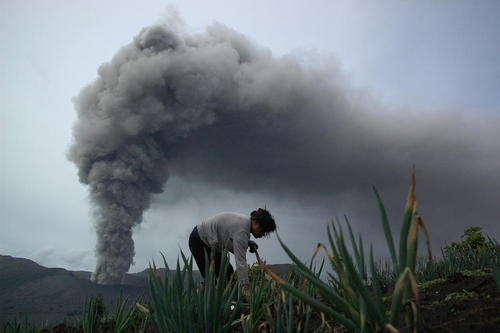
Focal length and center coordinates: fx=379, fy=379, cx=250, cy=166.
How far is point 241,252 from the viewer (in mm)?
3584

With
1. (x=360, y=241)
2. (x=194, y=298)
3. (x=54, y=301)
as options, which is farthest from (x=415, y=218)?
(x=54, y=301)

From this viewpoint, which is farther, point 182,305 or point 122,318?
point 122,318

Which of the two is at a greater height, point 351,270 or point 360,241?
point 360,241

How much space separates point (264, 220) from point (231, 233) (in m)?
0.35

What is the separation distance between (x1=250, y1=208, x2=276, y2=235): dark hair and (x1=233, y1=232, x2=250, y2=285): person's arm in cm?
19

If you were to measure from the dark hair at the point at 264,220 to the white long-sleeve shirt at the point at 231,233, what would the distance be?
9 cm

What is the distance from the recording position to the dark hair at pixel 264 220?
3.76 m

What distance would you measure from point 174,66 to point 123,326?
3812 centimetres

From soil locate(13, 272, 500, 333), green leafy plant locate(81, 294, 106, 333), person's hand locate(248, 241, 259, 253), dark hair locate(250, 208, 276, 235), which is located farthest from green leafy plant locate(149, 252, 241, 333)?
person's hand locate(248, 241, 259, 253)

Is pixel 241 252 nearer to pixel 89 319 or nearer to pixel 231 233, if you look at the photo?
pixel 231 233

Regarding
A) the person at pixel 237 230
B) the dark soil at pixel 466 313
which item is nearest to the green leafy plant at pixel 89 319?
the person at pixel 237 230

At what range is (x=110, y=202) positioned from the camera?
3912 centimetres

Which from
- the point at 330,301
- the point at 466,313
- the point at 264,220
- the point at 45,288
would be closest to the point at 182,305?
the point at 330,301

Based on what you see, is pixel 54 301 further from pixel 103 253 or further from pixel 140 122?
pixel 140 122
